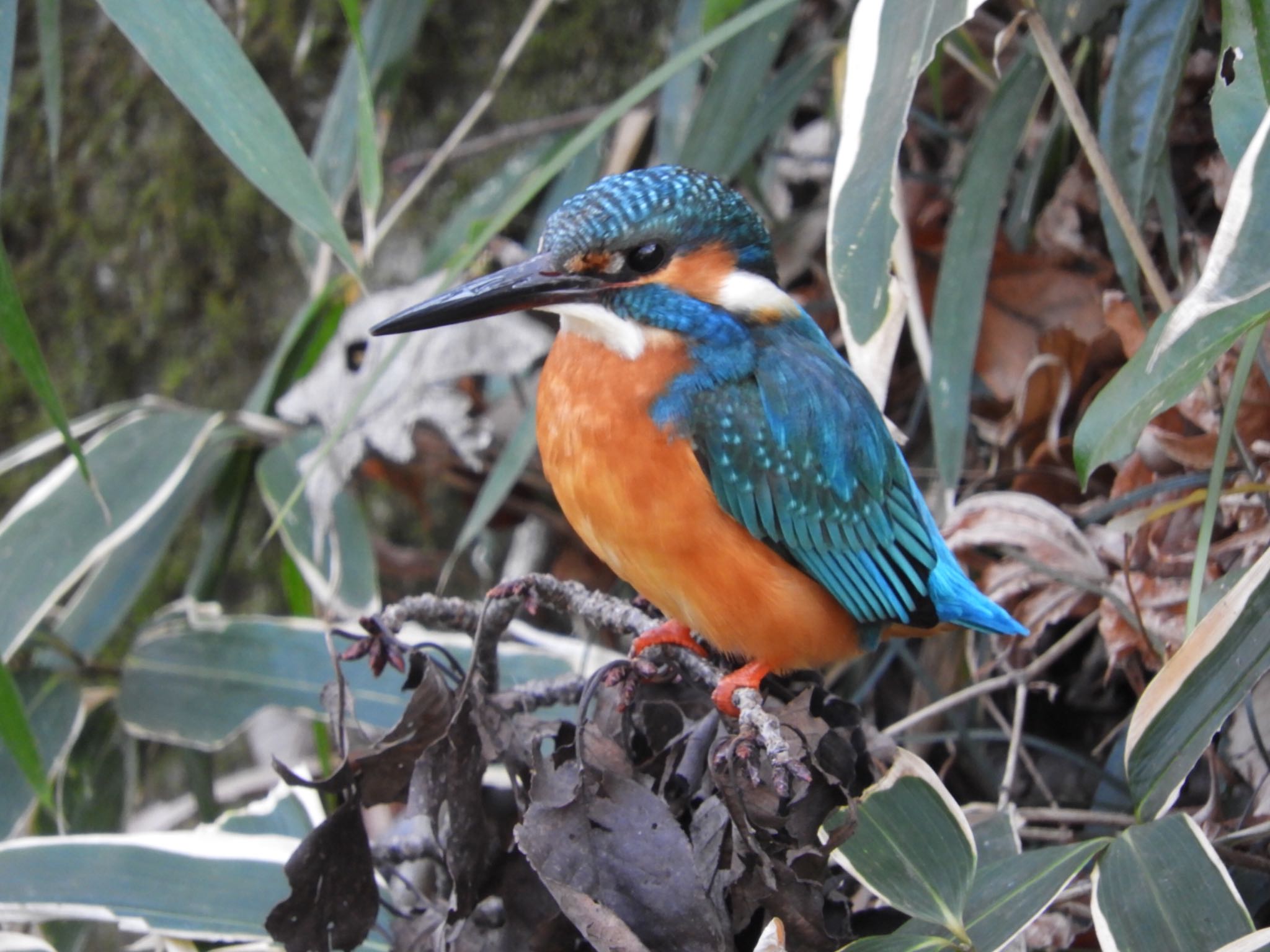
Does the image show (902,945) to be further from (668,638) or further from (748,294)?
(748,294)

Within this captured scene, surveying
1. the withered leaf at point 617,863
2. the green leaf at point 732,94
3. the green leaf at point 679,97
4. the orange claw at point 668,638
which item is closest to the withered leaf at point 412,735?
the withered leaf at point 617,863

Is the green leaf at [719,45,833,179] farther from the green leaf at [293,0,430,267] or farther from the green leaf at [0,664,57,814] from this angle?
the green leaf at [0,664,57,814]

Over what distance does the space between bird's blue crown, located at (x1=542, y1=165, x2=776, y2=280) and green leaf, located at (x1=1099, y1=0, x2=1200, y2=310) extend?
503 millimetres

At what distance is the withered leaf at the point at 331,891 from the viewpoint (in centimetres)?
110

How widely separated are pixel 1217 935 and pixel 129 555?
1711 mm

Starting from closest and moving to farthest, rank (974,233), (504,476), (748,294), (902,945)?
(902,945) < (748,294) < (974,233) < (504,476)

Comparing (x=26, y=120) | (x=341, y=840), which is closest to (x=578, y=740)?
(x=341, y=840)

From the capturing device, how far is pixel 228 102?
1419 millimetres

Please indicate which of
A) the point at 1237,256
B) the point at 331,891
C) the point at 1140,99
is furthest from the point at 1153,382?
the point at 331,891

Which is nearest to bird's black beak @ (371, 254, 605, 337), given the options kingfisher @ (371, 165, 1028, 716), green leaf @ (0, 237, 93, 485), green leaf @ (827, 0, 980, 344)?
kingfisher @ (371, 165, 1028, 716)

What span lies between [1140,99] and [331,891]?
1327 millimetres

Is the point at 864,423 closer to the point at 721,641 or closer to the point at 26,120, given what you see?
the point at 721,641

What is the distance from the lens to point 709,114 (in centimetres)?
189

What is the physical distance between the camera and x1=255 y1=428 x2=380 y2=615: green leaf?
1.96 metres
